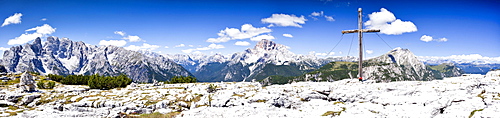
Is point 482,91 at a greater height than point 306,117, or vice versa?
point 482,91

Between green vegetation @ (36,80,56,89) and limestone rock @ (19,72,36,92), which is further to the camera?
green vegetation @ (36,80,56,89)

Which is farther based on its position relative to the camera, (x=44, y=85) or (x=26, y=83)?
(x=44, y=85)

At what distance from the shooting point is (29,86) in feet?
271

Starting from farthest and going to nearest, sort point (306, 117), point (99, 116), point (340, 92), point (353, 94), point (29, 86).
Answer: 1. point (29, 86)
2. point (340, 92)
3. point (353, 94)
4. point (99, 116)
5. point (306, 117)

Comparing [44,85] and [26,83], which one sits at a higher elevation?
[26,83]

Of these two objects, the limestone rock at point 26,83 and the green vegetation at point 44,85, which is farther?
the green vegetation at point 44,85

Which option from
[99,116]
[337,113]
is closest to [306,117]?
[337,113]

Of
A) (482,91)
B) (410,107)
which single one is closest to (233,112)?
(410,107)

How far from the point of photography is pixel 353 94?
124 feet

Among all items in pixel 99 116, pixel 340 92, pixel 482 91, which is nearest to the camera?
pixel 482 91

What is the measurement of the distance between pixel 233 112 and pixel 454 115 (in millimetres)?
20920

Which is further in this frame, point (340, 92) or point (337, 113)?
point (340, 92)

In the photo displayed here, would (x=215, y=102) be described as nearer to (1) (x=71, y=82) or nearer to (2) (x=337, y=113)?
(2) (x=337, y=113)

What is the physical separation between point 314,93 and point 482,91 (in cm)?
2096
